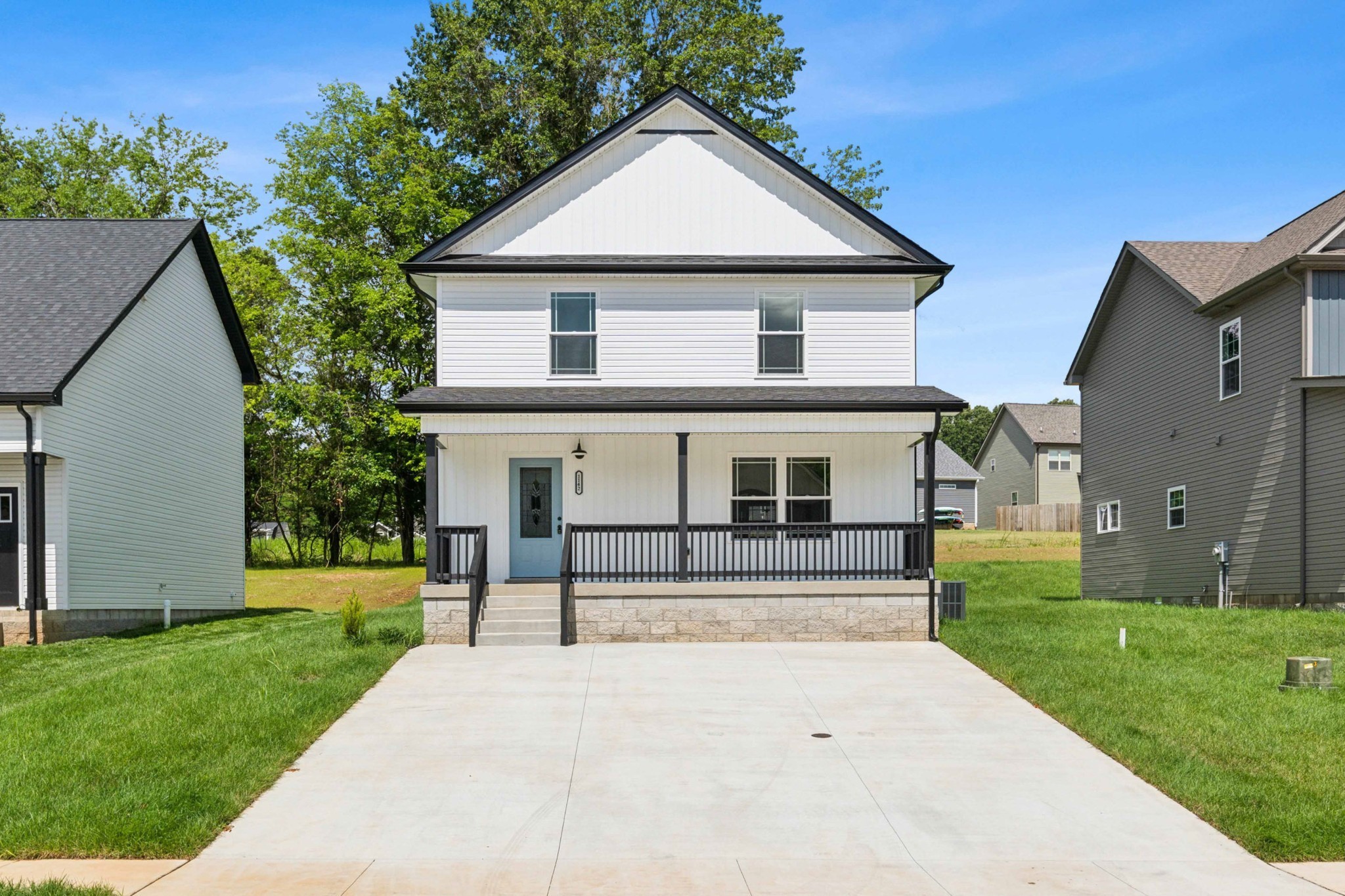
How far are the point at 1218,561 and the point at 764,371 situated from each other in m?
9.62

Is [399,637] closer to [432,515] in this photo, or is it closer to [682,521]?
[432,515]

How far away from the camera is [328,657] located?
14.0 metres

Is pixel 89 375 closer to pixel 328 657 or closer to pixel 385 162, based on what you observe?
pixel 328 657

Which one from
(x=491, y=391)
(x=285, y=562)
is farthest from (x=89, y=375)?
(x=285, y=562)

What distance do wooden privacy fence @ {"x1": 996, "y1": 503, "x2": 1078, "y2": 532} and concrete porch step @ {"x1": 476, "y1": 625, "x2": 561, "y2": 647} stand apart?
4056cm

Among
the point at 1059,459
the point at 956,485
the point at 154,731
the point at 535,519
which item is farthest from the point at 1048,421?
the point at 154,731

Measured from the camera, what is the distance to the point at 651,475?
18922mm

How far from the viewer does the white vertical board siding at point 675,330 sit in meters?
18.7

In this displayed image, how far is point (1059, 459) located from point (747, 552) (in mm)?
44590

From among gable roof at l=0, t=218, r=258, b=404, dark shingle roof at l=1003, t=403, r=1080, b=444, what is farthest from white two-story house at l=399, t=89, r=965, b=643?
dark shingle roof at l=1003, t=403, r=1080, b=444

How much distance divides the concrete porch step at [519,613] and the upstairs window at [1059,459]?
47.0 meters

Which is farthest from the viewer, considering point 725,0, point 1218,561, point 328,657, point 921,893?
point 725,0

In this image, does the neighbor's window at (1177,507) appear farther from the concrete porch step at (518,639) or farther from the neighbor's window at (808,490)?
the concrete porch step at (518,639)

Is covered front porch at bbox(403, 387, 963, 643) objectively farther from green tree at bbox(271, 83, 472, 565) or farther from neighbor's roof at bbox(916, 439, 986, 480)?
neighbor's roof at bbox(916, 439, 986, 480)
